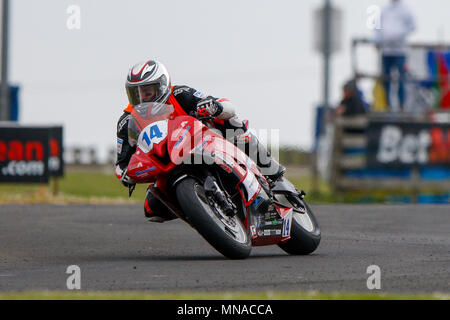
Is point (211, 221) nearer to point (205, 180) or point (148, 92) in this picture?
point (205, 180)

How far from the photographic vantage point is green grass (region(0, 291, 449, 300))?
20.4 feet

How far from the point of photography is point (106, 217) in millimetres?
13117

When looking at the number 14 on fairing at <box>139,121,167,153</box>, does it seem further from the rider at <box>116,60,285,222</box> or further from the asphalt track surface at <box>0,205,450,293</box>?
the asphalt track surface at <box>0,205,450,293</box>

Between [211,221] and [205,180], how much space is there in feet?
1.27

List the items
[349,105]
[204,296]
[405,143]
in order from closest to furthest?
[204,296], [405,143], [349,105]

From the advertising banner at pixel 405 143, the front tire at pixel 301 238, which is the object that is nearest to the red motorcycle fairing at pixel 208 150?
the front tire at pixel 301 238

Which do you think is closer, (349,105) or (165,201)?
(165,201)

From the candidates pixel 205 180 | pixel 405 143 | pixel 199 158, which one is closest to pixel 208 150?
pixel 199 158

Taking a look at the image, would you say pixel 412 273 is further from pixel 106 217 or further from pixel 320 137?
pixel 320 137

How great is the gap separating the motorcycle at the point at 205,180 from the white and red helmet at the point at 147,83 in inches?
6.8

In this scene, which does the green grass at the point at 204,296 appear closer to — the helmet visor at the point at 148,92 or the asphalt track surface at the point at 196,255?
the asphalt track surface at the point at 196,255

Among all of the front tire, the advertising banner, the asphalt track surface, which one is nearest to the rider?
the asphalt track surface

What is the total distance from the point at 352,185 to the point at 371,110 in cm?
185

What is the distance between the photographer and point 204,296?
249 inches
